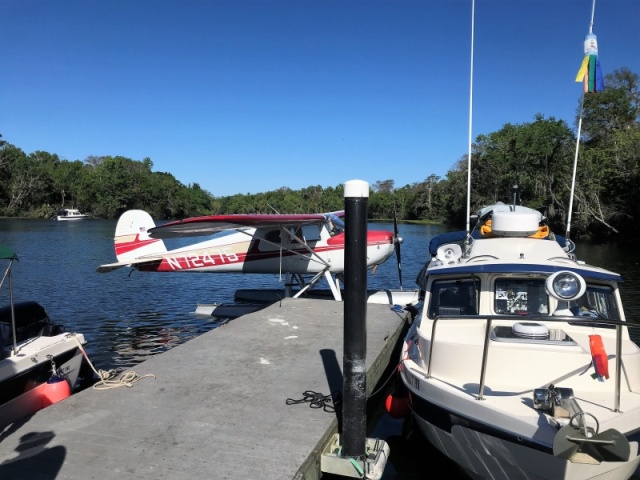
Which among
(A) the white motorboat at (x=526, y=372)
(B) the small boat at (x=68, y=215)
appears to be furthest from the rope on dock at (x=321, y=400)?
(B) the small boat at (x=68, y=215)

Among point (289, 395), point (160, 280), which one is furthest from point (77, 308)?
point (289, 395)

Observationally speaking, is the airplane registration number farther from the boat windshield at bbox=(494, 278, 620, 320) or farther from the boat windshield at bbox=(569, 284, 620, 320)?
the boat windshield at bbox=(569, 284, 620, 320)

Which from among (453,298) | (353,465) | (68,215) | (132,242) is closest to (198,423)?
(353,465)

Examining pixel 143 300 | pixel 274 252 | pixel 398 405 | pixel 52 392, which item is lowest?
pixel 143 300

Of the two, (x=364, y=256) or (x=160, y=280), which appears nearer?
(x=364, y=256)

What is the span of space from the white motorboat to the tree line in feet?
12.3

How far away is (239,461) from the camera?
3920 mm

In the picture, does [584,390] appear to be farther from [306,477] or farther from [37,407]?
[37,407]

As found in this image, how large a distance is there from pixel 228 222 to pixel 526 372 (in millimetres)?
7741

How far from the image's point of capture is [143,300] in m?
16.6

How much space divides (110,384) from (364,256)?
350 cm

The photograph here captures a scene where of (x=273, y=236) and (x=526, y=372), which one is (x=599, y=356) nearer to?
(x=526, y=372)

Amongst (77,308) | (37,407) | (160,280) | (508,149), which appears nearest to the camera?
(37,407)

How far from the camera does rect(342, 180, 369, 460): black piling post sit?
426cm
